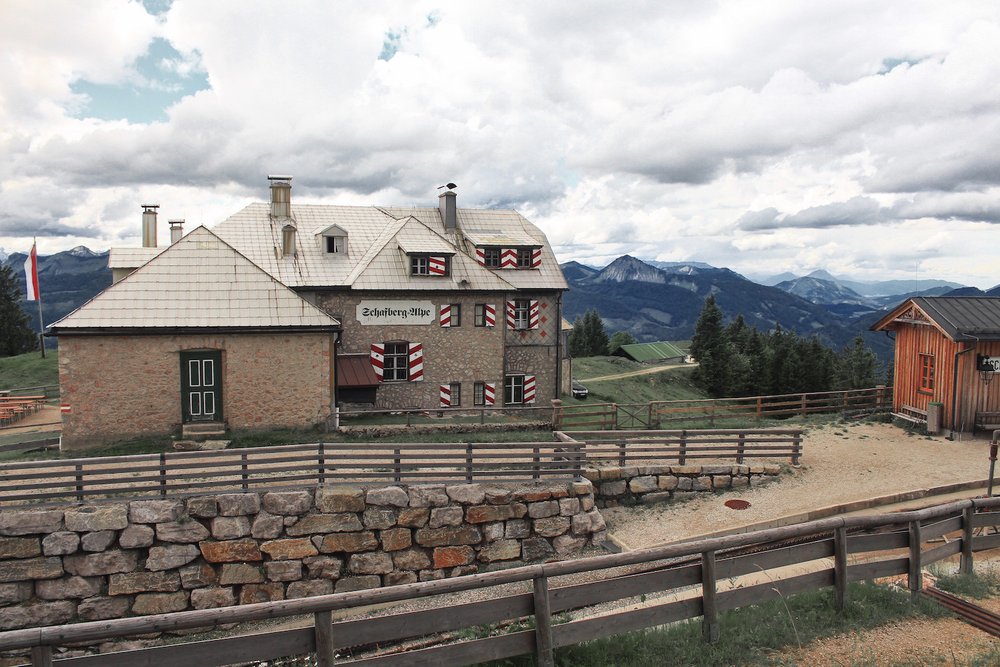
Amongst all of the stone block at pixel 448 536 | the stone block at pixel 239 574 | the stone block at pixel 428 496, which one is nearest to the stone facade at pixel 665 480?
the stone block at pixel 448 536

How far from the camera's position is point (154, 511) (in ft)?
43.5

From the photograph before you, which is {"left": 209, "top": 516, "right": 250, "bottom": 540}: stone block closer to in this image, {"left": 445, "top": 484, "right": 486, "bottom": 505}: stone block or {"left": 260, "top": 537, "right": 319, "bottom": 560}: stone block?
{"left": 260, "top": 537, "right": 319, "bottom": 560}: stone block

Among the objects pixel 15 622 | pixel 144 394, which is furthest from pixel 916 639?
pixel 144 394

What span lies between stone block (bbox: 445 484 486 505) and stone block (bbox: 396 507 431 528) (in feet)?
2.19

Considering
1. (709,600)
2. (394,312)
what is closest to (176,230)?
(394,312)

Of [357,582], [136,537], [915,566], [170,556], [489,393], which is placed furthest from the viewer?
[489,393]

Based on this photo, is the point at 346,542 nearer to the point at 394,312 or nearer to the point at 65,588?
the point at 65,588

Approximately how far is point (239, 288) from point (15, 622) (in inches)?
398

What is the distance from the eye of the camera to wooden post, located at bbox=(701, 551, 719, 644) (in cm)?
643

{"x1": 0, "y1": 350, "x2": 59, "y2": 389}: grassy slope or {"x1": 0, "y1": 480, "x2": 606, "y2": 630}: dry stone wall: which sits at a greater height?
{"x1": 0, "y1": 350, "x2": 59, "y2": 389}: grassy slope

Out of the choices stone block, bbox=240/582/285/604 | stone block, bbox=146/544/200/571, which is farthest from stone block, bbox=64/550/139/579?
stone block, bbox=240/582/285/604

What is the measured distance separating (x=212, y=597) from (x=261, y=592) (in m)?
0.98

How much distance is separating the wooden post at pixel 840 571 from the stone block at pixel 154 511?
12.1 m

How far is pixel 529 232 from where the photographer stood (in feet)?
101
